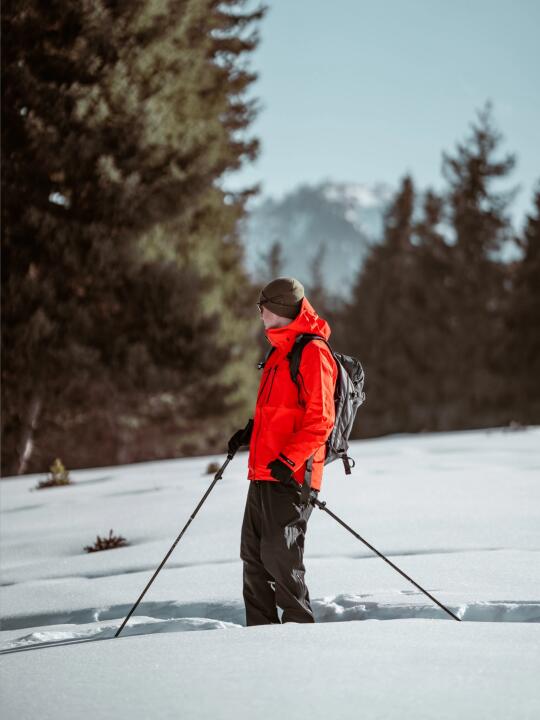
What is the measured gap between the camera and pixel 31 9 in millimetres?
12742

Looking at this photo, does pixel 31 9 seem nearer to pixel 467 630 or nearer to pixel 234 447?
pixel 234 447

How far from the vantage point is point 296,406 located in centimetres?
376

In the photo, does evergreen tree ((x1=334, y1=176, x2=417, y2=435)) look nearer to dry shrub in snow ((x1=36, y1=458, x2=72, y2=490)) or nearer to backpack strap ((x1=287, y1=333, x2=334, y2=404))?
dry shrub in snow ((x1=36, y1=458, x2=72, y2=490))

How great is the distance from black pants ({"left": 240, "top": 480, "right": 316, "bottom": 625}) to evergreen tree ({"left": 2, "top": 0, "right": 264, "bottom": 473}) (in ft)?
30.6

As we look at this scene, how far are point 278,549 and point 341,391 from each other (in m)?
0.84

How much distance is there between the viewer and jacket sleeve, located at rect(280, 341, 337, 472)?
3.61m

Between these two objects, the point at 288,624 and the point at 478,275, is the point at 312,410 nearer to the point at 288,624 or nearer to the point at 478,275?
the point at 288,624

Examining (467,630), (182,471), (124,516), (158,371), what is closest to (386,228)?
(158,371)

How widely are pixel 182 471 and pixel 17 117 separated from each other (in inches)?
283

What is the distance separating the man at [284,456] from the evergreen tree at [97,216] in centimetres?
933

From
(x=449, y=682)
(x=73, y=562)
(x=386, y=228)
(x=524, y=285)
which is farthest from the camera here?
(x=386, y=228)

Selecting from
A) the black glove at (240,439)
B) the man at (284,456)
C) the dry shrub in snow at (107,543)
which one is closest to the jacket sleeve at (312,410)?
the man at (284,456)

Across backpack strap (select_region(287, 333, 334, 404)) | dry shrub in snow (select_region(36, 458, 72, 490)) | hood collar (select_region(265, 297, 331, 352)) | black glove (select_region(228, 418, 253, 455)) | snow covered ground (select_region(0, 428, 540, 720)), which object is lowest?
snow covered ground (select_region(0, 428, 540, 720))

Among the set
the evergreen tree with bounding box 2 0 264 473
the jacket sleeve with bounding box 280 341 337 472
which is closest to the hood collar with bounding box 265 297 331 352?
the jacket sleeve with bounding box 280 341 337 472
